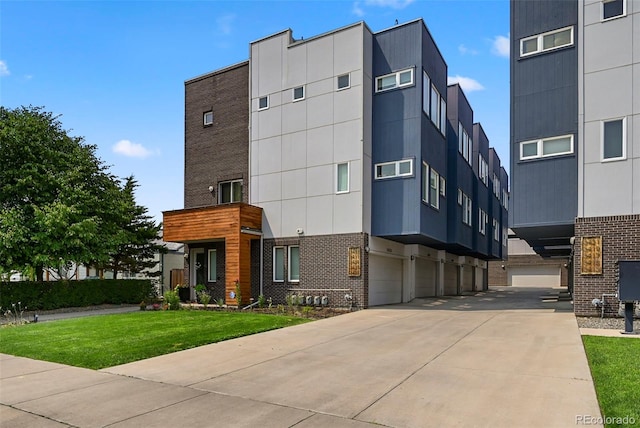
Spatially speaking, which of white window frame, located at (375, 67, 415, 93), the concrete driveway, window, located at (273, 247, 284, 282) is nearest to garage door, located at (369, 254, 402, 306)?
window, located at (273, 247, 284, 282)

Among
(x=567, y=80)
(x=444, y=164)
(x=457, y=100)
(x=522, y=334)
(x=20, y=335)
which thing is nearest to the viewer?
(x=522, y=334)

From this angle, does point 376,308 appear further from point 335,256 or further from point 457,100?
point 457,100

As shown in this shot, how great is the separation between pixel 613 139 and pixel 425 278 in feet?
43.5

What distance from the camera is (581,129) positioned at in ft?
42.7

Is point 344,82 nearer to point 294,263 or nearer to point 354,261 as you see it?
point 354,261

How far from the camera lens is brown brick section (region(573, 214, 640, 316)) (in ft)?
40.3

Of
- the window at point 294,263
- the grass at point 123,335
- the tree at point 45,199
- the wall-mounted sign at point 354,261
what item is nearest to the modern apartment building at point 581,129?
the wall-mounted sign at point 354,261

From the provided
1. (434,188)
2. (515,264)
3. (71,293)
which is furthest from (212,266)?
(515,264)

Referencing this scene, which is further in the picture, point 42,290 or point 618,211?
point 42,290

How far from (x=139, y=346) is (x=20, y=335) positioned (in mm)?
4554

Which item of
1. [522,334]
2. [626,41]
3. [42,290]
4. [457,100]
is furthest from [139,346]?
[457,100]

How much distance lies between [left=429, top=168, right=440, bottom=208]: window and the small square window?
15.7 feet

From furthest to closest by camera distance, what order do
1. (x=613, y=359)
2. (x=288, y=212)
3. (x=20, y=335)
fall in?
(x=288, y=212) → (x=20, y=335) → (x=613, y=359)

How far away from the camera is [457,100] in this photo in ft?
79.5
